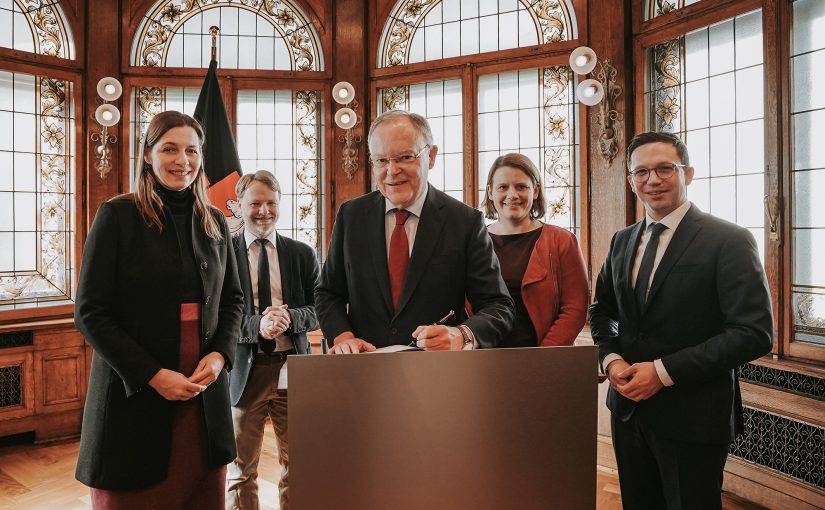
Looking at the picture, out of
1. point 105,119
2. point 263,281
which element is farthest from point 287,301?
point 105,119

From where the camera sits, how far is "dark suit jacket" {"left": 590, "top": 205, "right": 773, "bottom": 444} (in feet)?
5.33

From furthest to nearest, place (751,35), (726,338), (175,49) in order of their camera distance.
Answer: (175,49), (751,35), (726,338)

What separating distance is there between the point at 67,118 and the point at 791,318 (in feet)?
17.4

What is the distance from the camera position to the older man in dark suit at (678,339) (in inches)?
64.4

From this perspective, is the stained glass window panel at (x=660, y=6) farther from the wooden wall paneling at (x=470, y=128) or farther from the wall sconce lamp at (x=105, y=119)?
the wall sconce lamp at (x=105, y=119)

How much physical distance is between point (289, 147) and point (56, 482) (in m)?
3.01

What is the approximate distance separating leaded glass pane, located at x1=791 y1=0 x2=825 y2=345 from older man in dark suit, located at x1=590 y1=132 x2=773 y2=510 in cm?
168

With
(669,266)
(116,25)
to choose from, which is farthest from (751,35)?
(116,25)

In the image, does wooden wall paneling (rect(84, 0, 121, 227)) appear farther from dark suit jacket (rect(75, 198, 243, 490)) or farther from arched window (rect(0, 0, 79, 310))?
dark suit jacket (rect(75, 198, 243, 490))

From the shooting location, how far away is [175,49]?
489cm

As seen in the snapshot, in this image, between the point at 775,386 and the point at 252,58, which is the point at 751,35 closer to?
the point at 775,386

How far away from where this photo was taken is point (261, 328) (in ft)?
7.54

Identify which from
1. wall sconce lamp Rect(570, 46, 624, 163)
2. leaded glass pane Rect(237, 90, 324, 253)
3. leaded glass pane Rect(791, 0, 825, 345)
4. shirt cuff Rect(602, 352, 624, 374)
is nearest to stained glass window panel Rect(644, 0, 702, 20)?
wall sconce lamp Rect(570, 46, 624, 163)

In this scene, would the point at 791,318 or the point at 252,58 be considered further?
the point at 252,58
